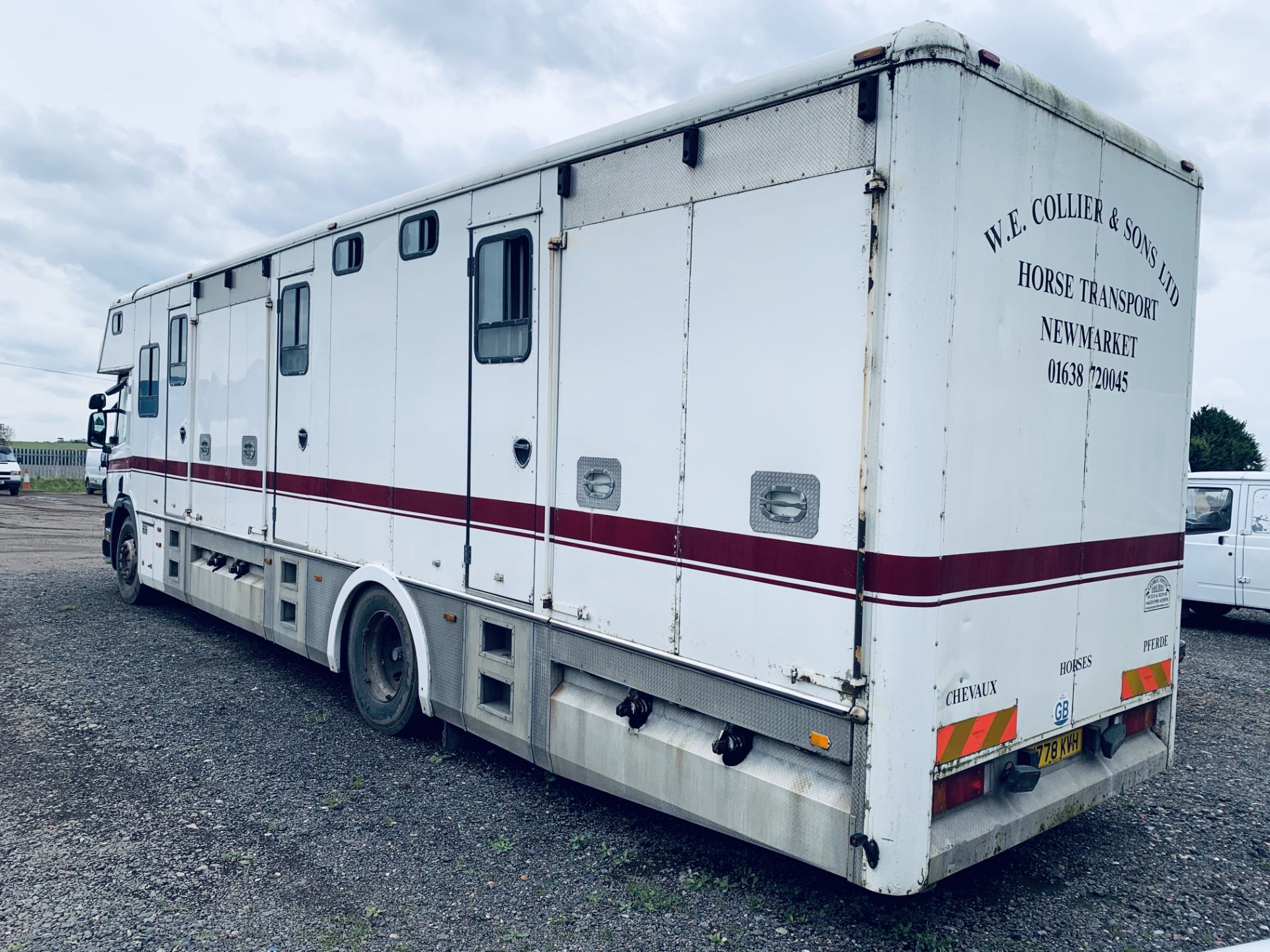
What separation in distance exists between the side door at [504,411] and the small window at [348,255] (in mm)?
1275

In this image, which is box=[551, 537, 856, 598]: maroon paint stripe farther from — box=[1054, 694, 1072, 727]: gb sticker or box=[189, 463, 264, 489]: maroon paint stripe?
box=[189, 463, 264, 489]: maroon paint stripe

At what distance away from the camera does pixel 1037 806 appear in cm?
381

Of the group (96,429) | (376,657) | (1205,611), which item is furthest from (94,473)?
(1205,611)

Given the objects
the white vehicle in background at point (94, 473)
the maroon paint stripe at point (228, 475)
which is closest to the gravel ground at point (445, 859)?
the maroon paint stripe at point (228, 475)

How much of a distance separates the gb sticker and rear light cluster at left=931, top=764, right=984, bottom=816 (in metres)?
0.51

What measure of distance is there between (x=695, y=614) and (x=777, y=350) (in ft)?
3.71

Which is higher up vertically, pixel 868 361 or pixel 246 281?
pixel 246 281

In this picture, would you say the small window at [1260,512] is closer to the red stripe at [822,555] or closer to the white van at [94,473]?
the red stripe at [822,555]

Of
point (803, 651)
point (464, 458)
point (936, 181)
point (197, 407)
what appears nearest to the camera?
point (936, 181)

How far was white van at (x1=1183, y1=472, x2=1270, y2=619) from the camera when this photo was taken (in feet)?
33.0

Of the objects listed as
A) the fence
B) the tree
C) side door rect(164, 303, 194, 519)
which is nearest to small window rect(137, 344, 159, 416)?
side door rect(164, 303, 194, 519)

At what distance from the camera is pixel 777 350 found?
11.8 ft

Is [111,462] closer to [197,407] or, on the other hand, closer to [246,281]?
[197,407]

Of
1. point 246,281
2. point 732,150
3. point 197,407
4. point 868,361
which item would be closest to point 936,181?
point 868,361
